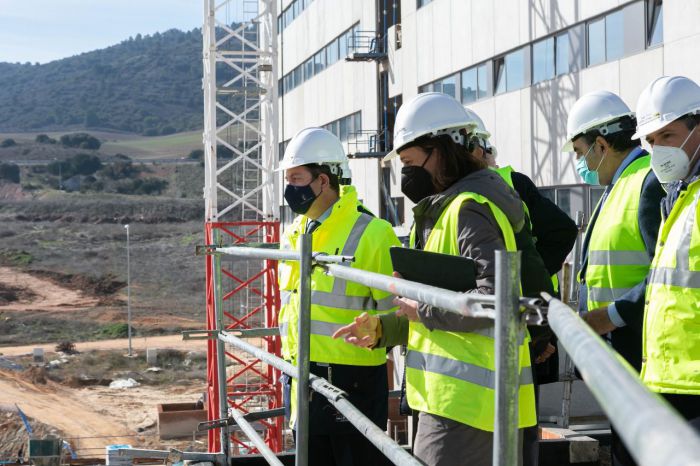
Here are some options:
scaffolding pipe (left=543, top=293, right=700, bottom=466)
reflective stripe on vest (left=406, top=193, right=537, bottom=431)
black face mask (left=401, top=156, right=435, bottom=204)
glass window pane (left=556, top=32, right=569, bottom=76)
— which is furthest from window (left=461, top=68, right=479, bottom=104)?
scaffolding pipe (left=543, top=293, right=700, bottom=466)

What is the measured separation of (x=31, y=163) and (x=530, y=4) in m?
95.7

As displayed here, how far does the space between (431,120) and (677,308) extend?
1.05 meters

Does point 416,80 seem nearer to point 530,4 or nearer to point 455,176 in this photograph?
point 530,4

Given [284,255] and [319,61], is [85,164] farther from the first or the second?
[284,255]

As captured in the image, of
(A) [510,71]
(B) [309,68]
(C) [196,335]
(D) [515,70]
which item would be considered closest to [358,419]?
(C) [196,335]

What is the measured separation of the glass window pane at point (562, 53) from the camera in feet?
51.0

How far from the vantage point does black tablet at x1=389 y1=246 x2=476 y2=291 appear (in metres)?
2.87

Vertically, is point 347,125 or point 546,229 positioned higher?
point 347,125

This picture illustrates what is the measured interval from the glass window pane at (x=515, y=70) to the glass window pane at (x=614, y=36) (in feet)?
9.54

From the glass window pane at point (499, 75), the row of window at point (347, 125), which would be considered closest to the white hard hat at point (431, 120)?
the glass window pane at point (499, 75)

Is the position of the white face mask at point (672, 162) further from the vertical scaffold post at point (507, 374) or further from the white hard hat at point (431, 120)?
the vertical scaffold post at point (507, 374)

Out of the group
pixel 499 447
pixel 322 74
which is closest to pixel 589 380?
pixel 499 447

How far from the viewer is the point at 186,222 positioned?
82000mm

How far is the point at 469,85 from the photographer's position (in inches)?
761
